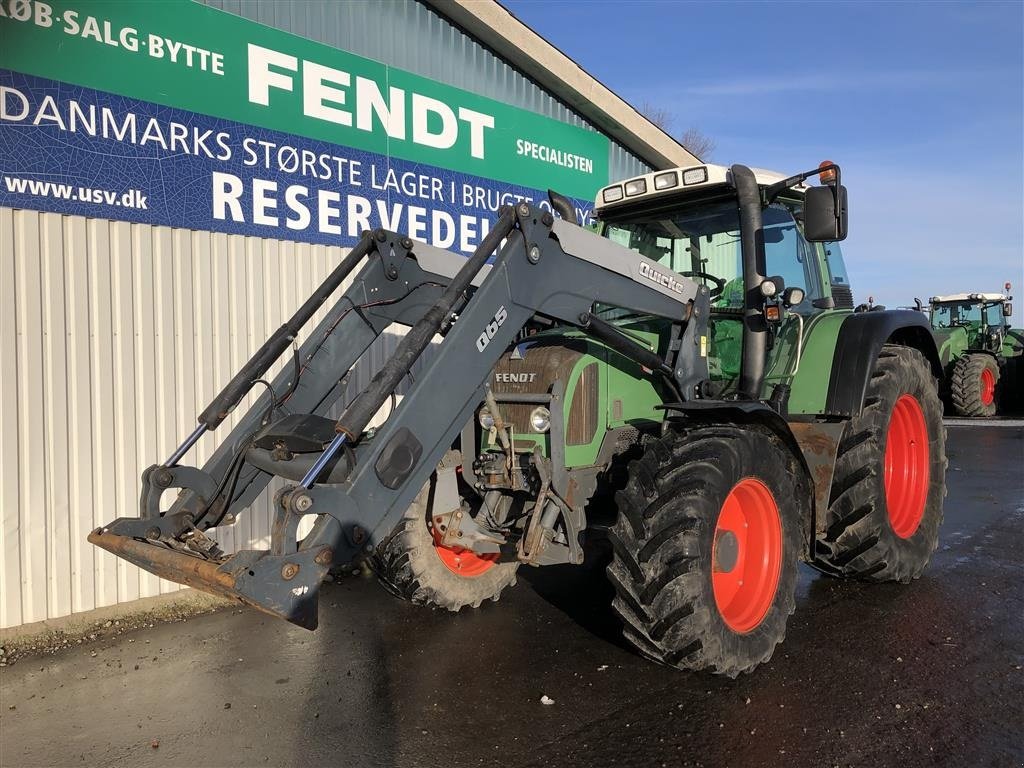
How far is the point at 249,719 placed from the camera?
11.8 ft

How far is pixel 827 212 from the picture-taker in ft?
13.9

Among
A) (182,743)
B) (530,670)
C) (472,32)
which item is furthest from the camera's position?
(472,32)

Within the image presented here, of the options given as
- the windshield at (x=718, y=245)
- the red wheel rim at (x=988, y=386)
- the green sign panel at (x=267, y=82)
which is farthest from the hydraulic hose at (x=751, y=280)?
the red wheel rim at (x=988, y=386)

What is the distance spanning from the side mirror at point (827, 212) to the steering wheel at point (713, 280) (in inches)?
30.3

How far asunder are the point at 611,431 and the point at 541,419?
0.51 meters

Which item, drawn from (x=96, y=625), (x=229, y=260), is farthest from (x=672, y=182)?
(x=96, y=625)

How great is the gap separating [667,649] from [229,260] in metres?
3.98

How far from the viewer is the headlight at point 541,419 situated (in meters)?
4.04

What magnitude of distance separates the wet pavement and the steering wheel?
1995 mm

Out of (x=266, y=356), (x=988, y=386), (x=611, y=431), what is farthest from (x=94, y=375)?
(x=988, y=386)

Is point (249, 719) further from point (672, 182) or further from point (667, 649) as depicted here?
point (672, 182)

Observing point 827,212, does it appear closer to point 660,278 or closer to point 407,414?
point 660,278

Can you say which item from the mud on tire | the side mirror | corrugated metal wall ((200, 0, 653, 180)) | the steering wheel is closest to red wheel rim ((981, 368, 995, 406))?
corrugated metal wall ((200, 0, 653, 180))

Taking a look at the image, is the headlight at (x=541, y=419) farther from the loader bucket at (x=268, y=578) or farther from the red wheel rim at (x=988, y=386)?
the red wheel rim at (x=988, y=386)
